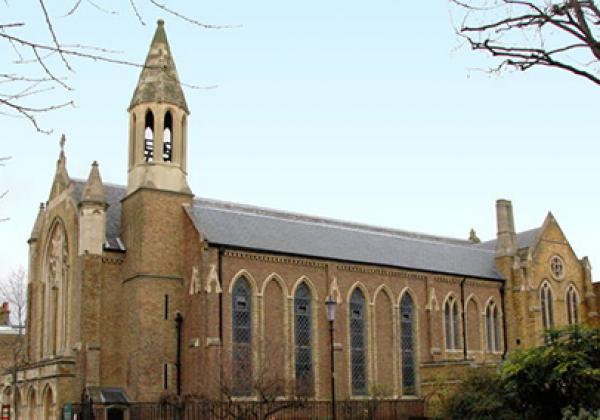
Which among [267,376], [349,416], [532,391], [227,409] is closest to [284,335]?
[267,376]

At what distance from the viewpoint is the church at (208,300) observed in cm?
3931

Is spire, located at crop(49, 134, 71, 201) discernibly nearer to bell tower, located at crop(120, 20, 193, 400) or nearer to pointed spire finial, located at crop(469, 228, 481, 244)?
bell tower, located at crop(120, 20, 193, 400)

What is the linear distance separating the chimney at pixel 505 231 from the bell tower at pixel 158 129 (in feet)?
77.7

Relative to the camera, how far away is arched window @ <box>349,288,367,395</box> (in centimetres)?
4466

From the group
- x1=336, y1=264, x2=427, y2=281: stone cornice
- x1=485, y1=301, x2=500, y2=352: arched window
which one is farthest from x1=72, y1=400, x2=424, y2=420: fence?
x1=485, y1=301, x2=500, y2=352: arched window

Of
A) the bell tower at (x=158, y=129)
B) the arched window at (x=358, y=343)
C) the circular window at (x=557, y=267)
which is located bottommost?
the arched window at (x=358, y=343)

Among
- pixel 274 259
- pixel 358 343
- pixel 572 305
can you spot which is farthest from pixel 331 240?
pixel 572 305

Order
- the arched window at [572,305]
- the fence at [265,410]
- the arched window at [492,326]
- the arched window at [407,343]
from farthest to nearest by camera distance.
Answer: the arched window at [572,305] → the arched window at [492,326] → the arched window at [407,343] → the fence at [265,410]

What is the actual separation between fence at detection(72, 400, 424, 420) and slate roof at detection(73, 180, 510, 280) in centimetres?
861

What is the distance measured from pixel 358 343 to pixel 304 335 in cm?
372

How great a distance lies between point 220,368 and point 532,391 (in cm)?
1931

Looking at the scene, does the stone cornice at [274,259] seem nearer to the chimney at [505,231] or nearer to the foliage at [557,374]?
the chimney at [505,231]

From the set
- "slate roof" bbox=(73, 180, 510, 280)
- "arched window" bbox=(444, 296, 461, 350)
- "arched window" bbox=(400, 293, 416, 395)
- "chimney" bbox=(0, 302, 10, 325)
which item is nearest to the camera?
"slate roof" bbox=(73, 180, 510, 280)

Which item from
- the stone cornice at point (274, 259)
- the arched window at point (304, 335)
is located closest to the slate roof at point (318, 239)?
the stone cornice at point (274, 259)
